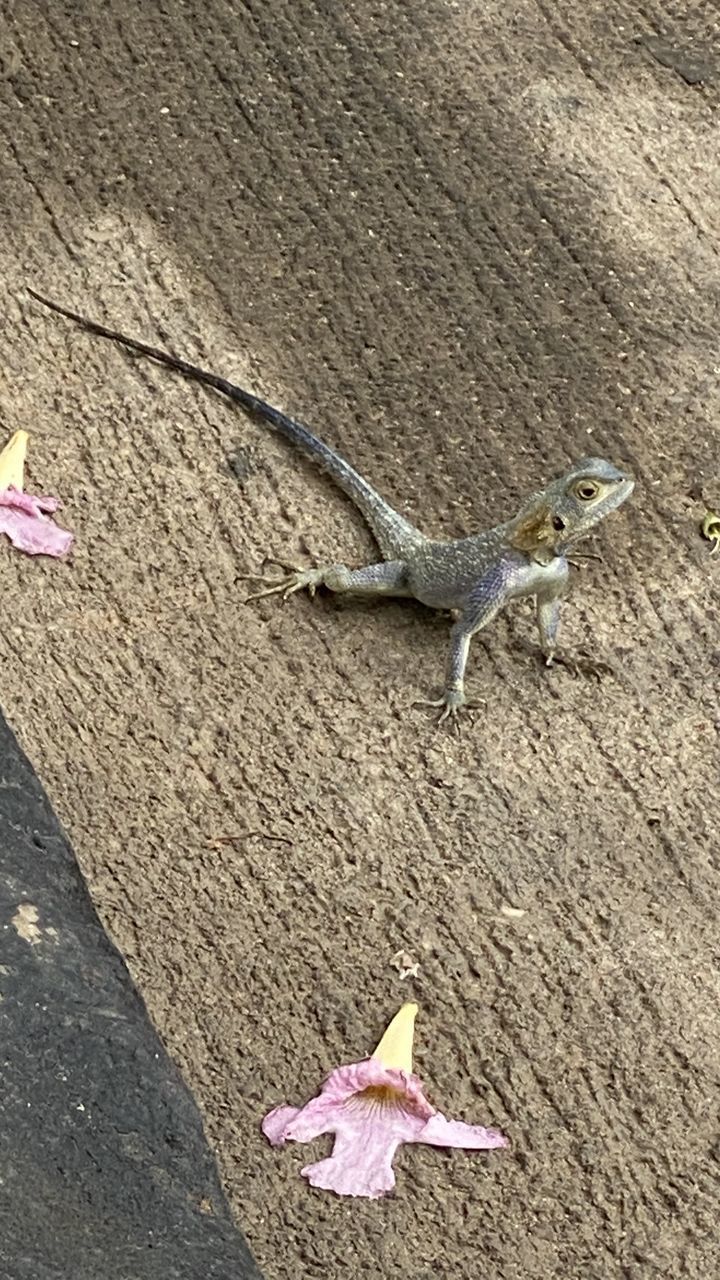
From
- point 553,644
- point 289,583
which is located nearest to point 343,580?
point 289,583

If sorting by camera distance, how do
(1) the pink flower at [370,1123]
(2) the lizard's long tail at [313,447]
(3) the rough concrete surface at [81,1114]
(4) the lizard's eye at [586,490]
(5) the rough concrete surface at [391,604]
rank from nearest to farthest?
(3) the rough concrete surface at [81,1114] < (1) the pink flower at [370,1123] < (5) the rough concrete surface at [391,604] < (4) the lizard's eye at [586,490] < (2) the lizard's long tail at [313,447]

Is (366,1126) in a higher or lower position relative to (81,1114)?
lower

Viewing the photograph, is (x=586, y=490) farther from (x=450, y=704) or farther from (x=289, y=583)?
(x=289, y=583)

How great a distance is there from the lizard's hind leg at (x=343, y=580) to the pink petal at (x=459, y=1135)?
3.98 ft

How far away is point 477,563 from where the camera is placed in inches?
137

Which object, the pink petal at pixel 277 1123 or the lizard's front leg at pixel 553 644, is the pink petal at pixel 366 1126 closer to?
the pink petal at pixel 277 1123

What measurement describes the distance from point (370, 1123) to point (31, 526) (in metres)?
1.50

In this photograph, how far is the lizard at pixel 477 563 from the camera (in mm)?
3395

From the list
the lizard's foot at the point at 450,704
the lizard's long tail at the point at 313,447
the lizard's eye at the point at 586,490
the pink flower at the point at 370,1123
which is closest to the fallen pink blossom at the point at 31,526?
the lizard's long tail at the point at 313,447

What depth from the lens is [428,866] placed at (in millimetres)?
3172

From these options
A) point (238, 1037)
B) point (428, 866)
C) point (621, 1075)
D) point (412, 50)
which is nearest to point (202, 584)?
point (428, 866)

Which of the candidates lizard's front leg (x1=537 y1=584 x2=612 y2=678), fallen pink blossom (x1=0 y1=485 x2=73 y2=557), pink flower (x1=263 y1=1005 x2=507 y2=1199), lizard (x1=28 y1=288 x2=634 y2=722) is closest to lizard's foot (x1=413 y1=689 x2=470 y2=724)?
lizard (x1=28 y1=288 x2=634 y2=722)

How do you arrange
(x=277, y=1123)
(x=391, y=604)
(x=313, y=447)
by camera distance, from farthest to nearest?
1. (x=313, y=447)
2. (x=391, y=604)
3. (x=277, y=1123)

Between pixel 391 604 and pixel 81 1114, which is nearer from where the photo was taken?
pixel 81 1114
